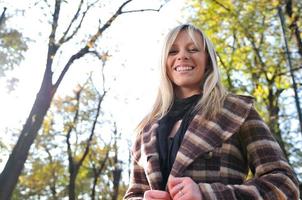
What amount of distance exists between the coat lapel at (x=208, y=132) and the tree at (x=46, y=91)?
797cm

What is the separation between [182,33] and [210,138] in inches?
27.0

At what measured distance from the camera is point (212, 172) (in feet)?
6.32

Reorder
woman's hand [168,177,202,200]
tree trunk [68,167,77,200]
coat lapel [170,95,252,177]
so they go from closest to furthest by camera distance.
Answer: woman's hand [168,177,202,200], coat lapel [170,95,252,177], tree trunk [68,167,77,200]

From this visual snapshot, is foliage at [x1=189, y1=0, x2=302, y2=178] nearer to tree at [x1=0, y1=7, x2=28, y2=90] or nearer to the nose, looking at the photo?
tree at [x1=0, y1=7, x2=28, y2=90]

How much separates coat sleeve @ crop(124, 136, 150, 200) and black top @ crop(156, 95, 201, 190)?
23cm

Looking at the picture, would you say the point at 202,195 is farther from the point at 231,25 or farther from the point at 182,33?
the point at 231,25

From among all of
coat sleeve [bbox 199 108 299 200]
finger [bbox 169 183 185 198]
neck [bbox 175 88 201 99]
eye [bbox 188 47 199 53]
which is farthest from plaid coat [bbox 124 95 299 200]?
eye [bbox 188 47 199 53]

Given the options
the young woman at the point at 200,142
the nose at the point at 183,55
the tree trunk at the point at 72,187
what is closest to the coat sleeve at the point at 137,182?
the young woman at the point at 200,142

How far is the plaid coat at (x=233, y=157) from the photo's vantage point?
177 cm

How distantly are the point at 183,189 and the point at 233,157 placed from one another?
40 cm

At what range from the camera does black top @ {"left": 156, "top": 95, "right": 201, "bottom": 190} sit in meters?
2.02

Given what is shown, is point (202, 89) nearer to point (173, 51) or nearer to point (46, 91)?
point (173, 51)

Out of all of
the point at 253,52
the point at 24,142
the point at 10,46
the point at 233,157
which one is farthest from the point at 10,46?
the point at 233,157

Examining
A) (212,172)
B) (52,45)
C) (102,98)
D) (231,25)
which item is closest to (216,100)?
(212,172)
